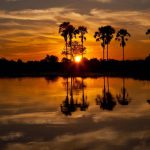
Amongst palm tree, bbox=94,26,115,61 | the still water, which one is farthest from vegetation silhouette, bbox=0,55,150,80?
the still water

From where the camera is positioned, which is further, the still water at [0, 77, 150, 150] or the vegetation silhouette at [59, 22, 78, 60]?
the vegetation silhouette at [59, 22, 78, 60]

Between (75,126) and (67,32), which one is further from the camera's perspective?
(67,32)

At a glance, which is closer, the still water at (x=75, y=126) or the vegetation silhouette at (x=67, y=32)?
the still water at (x=75, y=126)

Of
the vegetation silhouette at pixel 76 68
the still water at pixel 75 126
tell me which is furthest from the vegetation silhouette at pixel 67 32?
the still water at pixel 75 126

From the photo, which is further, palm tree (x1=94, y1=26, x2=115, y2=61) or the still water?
palm tree (x1=94, y1=26, x2=115, y2=61)

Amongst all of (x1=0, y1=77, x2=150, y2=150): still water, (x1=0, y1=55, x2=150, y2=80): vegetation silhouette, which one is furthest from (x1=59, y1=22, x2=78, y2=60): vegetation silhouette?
(x1=0, y1=77, x2=150, y2=150): still water

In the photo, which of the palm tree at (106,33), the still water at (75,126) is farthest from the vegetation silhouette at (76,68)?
the still water at (75,126)

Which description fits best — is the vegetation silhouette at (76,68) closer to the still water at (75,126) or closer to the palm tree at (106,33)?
the palm tree at (106,33)

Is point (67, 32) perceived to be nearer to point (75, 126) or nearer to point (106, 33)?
point (106, 33)

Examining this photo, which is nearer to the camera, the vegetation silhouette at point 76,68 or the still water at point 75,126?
the still water at point 75,126

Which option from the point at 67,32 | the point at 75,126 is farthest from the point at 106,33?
the point at 75,126

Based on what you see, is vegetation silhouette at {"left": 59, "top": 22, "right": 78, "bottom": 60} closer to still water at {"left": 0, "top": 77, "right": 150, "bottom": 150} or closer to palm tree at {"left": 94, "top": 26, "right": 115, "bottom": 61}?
palm tree at {"left": 94, "top": 26, "right": 115, "bottom": 61}

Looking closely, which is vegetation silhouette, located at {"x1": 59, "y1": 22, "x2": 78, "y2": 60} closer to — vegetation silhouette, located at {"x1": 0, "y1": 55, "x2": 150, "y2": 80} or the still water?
vegetation silhouette, located at {"x1": 0, "y1": 55, "x2": 150, "y2": 80}

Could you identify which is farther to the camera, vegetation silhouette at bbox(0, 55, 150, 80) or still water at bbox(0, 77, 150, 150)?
vegetation silhouette at bbox(0, 55, 150, 80)
